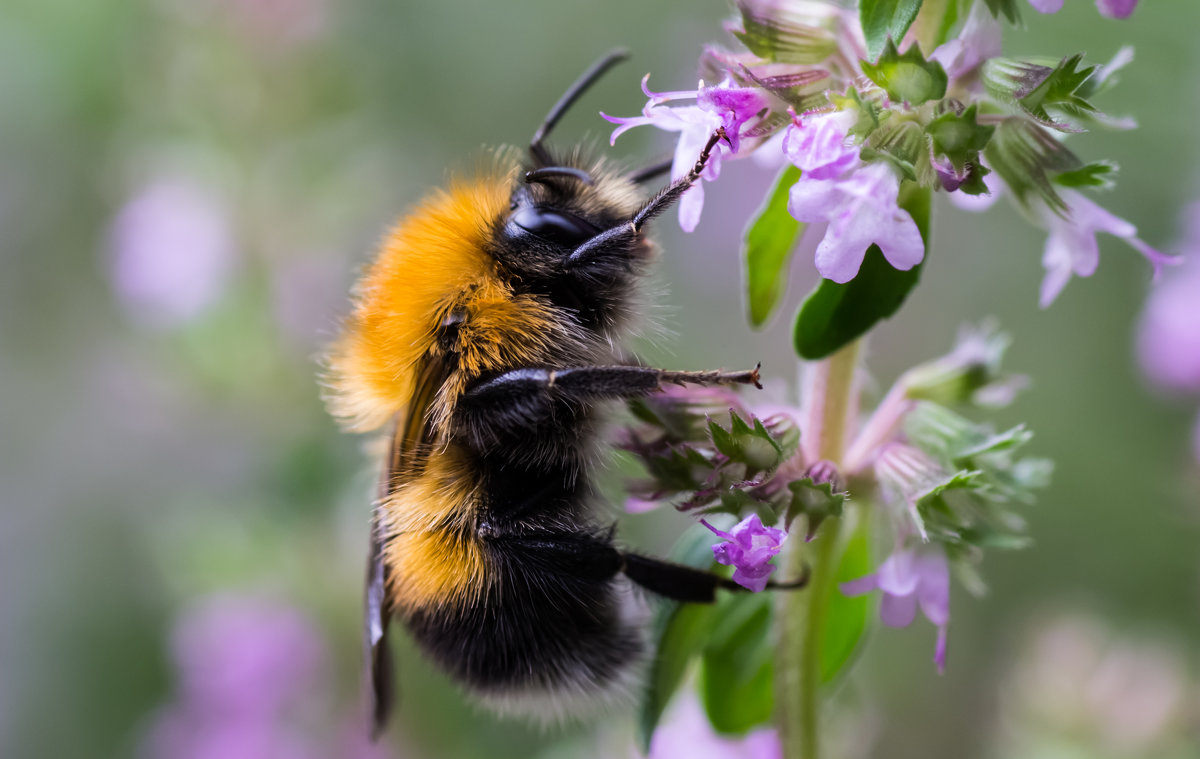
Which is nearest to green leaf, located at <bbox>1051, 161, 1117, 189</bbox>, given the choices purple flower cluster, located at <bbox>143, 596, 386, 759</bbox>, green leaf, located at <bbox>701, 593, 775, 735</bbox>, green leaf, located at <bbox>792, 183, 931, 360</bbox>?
green leaf, located at <bbox>792, 183, 931, 360</bbox>

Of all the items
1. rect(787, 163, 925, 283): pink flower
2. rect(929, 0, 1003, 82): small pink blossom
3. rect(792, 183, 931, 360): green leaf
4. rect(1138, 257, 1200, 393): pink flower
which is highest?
rect(929, 0, 1003, 82): small pink blossom

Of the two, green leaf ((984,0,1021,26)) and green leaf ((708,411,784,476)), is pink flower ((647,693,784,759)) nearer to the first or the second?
green leaf ((708,411,784,476))

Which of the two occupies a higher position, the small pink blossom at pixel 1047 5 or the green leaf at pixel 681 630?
the small pink blossom at pixel 1047 5

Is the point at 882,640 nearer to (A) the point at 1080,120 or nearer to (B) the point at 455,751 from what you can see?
(B) the point at 455,751

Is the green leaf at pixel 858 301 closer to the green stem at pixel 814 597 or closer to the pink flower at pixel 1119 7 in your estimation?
the green stem at pixel 814 597

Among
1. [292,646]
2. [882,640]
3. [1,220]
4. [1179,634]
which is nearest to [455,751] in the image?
[292,646]

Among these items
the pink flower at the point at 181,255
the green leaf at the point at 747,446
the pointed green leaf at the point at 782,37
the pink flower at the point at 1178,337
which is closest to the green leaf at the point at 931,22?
the pointed green leaf at the point at 782,37

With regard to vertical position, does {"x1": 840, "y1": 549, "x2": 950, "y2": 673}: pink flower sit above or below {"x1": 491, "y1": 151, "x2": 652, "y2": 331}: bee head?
below
